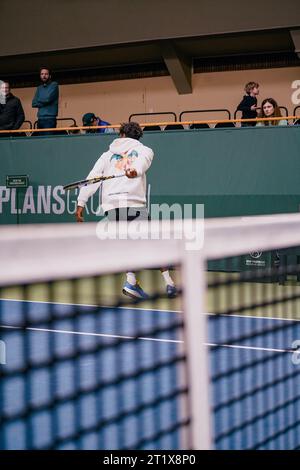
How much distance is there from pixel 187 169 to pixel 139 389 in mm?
9007

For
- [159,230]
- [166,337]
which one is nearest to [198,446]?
[159,230]

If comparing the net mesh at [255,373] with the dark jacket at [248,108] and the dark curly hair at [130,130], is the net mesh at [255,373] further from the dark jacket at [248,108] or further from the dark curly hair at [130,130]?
the dark jacket at [248,108]

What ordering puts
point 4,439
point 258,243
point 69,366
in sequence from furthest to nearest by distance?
point 69,366 < point 4,439 < point 258,243

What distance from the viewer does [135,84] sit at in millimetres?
21406

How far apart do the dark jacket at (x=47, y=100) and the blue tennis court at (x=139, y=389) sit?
829cm

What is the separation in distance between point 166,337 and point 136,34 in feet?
42.4

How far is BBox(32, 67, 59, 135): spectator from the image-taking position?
15.6 metres

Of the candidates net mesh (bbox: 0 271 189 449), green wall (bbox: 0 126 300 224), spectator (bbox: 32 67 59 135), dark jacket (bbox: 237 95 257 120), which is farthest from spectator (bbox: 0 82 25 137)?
net mesh (bbox: 0 271 189 449)

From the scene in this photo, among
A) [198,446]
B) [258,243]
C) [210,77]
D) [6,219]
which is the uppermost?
[210,77]

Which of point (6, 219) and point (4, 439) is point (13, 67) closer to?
point (6, 219)

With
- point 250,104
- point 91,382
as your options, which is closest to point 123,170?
point 91,382

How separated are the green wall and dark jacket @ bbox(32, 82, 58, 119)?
0.89 m

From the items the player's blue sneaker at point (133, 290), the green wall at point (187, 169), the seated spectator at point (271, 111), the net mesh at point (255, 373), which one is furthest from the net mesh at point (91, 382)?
the seated spectator at point (271, 111)

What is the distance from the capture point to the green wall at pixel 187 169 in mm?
13438
